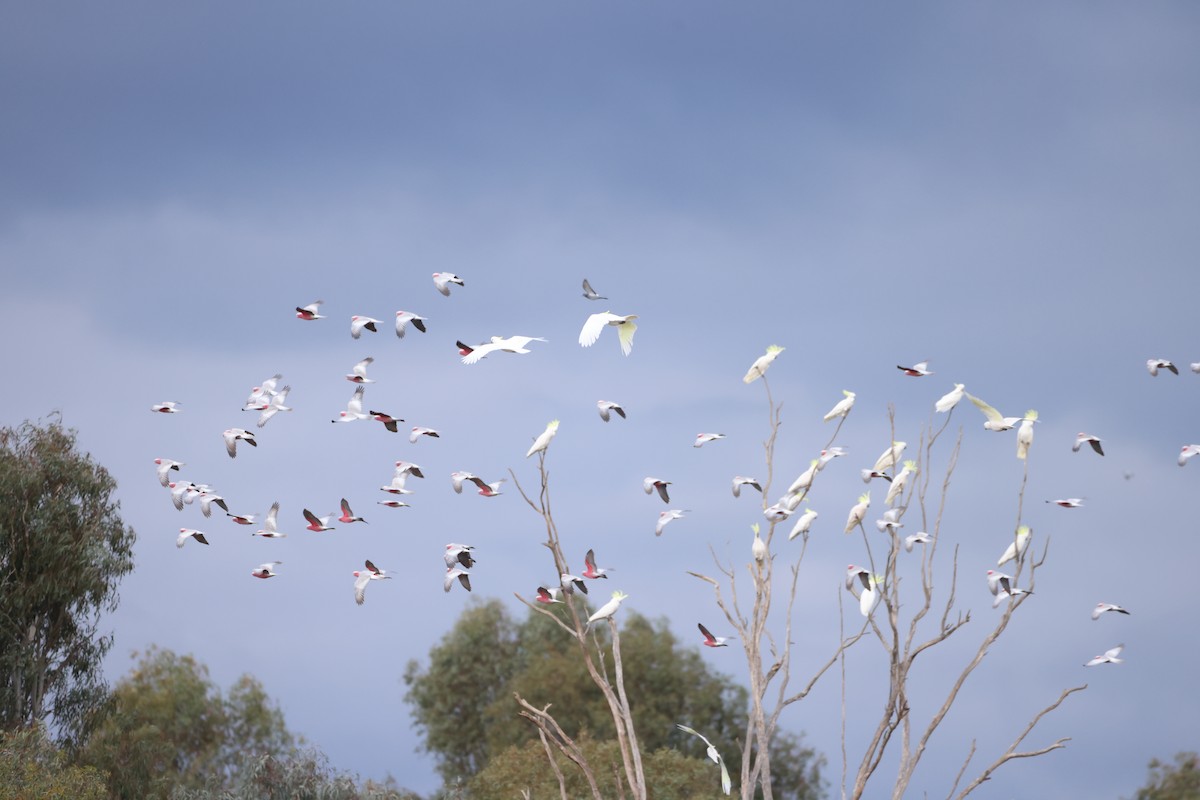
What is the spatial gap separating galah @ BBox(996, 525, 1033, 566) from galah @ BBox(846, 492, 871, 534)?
133cm

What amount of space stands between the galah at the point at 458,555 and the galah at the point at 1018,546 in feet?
15.6

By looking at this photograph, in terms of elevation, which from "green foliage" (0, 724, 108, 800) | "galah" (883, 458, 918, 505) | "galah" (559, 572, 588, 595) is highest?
"galah" (883, 458, 918, 505)

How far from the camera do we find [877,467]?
1374 centimetres

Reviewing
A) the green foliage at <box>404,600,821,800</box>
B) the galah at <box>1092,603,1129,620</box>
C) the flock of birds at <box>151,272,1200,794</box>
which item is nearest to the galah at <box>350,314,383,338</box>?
the flock of birds at <box>151,272,1200,794</box>

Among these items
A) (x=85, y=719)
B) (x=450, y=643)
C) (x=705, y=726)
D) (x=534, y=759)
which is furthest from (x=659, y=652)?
(x=85, y=719)

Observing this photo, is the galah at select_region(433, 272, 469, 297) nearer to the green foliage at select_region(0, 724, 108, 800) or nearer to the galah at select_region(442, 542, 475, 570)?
the galah at select_region(442, 542, 475, 570)

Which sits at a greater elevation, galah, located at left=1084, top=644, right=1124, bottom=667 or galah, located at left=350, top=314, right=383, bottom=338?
galah, located at left=350, top=314, right=383, bottom=338

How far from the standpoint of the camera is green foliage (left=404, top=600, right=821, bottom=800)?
30750 millimetres

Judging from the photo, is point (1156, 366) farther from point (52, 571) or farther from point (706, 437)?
point (52, 571)

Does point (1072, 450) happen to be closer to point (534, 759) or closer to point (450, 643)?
point (534, 759)

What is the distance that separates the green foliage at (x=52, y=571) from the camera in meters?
22.3

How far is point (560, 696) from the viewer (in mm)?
30750

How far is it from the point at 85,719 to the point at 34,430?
15.6ft

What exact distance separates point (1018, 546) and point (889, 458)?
1386 mm
